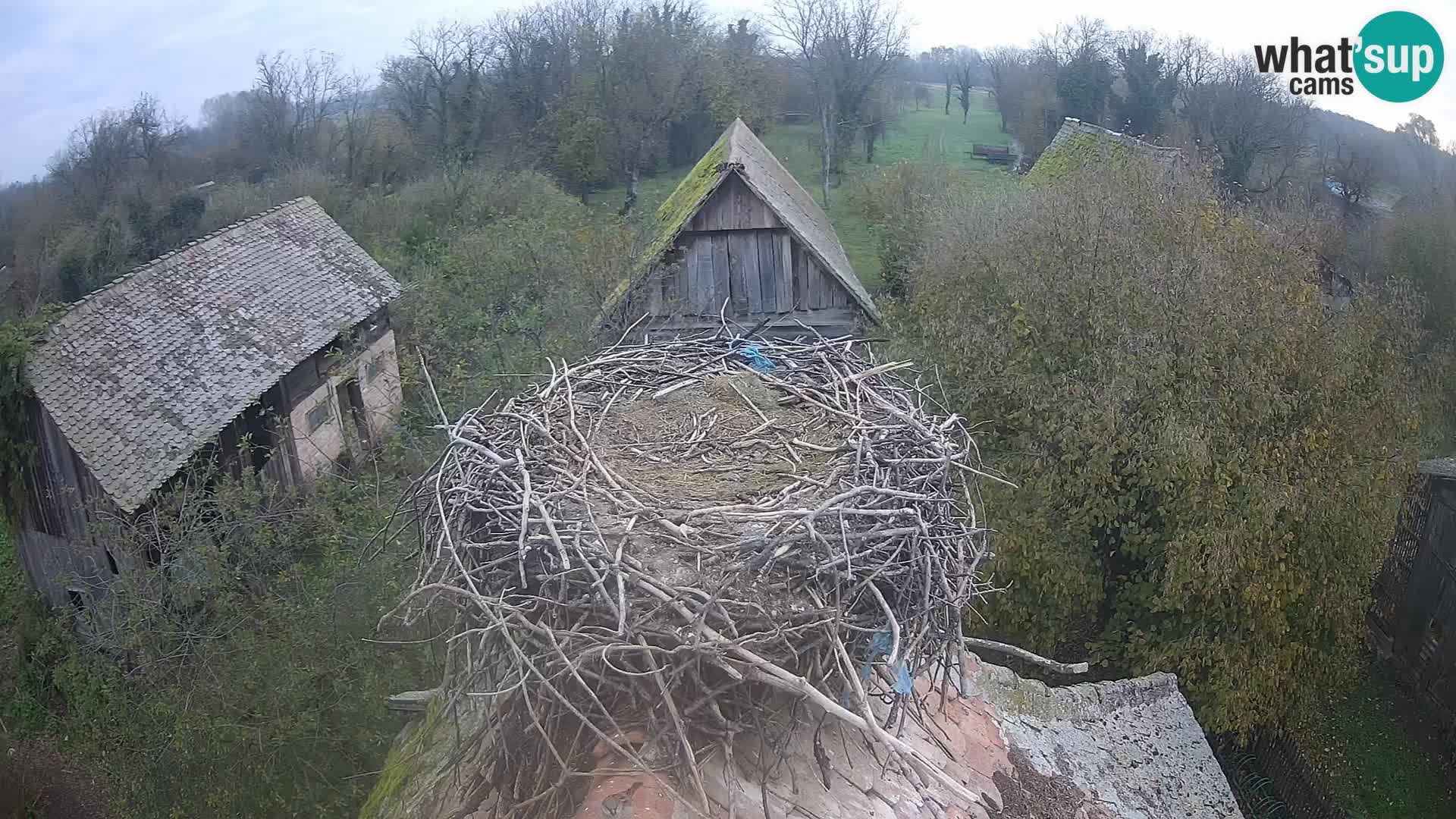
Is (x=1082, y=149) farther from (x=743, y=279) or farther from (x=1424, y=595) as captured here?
(x=1424, y=595)

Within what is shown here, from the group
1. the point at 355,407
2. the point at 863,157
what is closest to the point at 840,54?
the point at 863,157

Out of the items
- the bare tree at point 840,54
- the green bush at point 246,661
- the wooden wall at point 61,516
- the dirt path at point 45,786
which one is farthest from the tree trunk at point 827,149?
the dirt path at point 45,786

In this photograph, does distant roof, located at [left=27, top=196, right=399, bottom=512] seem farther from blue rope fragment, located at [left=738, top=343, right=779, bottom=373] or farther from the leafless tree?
the leafless tree

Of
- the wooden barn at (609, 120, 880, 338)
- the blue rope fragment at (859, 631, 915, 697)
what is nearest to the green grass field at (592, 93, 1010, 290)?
the wooden barn at (609, 120, 880, 338)

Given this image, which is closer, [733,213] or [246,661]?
[246,661]

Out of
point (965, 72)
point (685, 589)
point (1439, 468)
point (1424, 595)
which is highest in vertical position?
point (965, 72)

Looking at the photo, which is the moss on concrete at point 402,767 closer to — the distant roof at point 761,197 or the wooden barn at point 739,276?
the wooden barn at point 739,276
